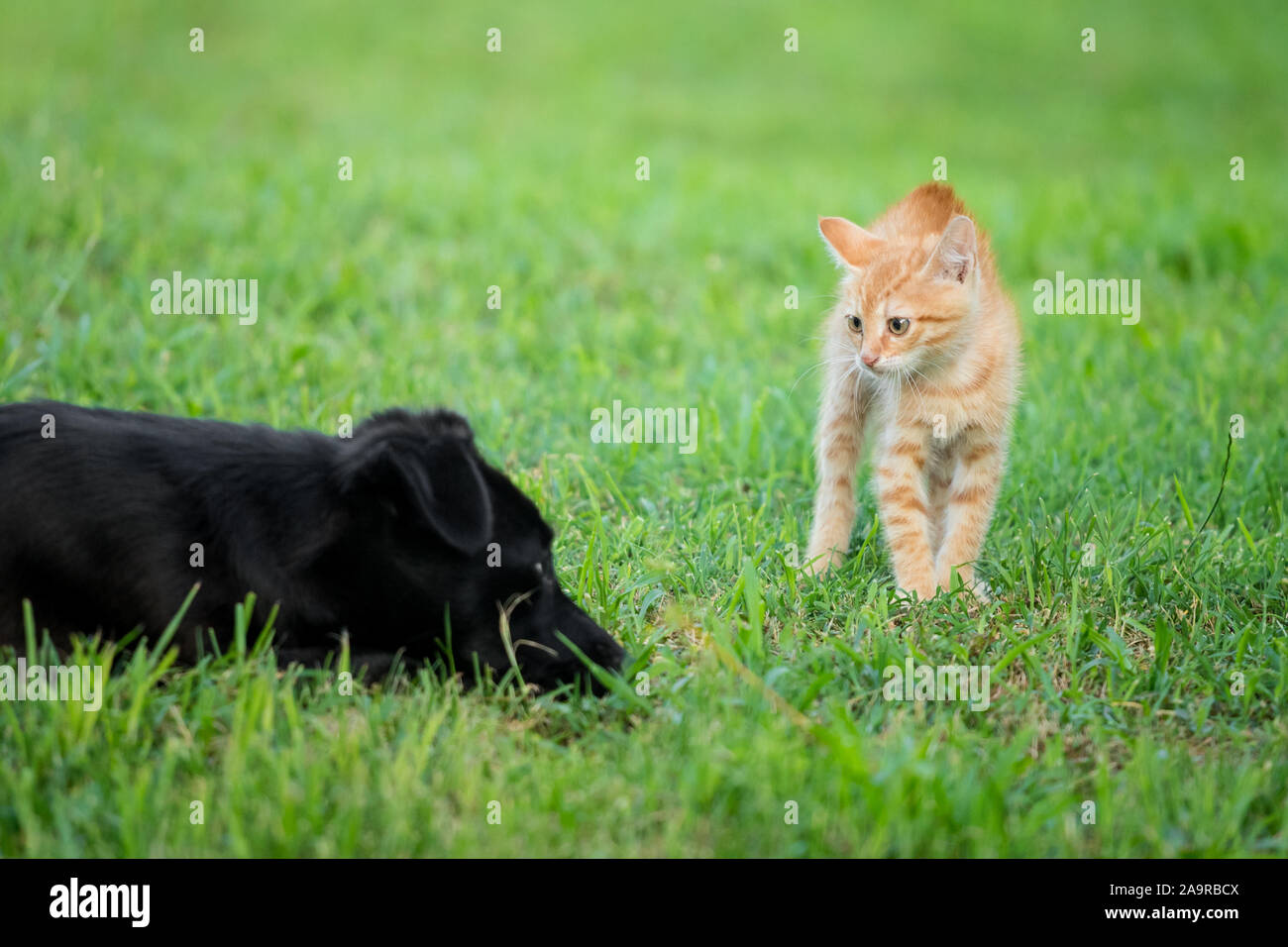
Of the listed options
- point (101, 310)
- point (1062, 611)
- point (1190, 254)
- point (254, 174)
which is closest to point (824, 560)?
point (1062, 611)

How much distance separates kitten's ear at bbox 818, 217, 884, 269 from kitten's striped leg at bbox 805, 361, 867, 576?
0.39 meters

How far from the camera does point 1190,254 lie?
27.5ft

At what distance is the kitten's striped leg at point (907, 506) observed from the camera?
4070 mm

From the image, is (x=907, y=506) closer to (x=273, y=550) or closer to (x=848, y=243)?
(x=848, y=243)

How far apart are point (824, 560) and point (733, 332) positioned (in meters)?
3.00

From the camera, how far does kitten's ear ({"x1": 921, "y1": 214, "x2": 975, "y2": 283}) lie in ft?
13.0

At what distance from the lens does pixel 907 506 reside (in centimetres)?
421

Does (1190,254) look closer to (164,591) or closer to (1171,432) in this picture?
(1171,432)

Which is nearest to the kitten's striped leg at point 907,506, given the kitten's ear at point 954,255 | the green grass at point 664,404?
the green grass at point 664,404

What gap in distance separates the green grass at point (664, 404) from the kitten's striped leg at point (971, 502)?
0.15 m

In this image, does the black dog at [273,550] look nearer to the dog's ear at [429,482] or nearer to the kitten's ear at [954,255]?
the dog's ear at [429,482]

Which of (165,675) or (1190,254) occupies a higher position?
(1190,254)

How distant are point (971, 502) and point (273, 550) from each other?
94.0 inches

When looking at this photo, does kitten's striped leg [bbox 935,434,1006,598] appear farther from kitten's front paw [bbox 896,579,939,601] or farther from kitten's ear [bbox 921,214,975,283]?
kitten's ear [bbox 921,214,975,283]
